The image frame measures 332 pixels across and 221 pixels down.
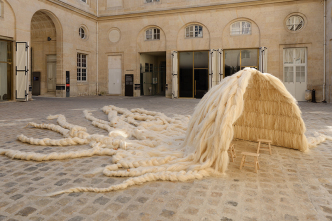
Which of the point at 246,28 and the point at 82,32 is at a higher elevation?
the point at 82,32

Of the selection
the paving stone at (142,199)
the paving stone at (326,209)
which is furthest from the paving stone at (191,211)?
the paving stone at (326,209)

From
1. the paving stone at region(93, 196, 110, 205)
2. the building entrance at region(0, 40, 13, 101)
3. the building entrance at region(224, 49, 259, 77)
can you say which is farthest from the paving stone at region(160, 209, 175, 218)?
the building entrance at region(224, 49, 259, 77)

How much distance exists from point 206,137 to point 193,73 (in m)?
17.0

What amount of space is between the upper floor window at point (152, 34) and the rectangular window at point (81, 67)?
5.72 m

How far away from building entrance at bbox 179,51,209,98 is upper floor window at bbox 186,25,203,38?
1286 millimetres

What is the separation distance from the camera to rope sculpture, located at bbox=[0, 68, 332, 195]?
3.64 meters

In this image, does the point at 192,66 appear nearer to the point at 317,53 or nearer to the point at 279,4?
the point at 279,4

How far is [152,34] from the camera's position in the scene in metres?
21.8

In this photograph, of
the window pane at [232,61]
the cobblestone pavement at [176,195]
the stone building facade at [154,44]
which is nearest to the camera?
the cobblestone pavement at [176,195]

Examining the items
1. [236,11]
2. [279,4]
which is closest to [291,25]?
[279,4]

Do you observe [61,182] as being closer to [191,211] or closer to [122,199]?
[122,199]

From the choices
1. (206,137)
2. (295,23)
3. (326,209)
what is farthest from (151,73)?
(326,209)

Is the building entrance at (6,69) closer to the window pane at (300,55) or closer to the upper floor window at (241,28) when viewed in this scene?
the upper floor window at (241,28)

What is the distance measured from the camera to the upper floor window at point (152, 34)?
21672 millimetres
